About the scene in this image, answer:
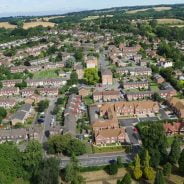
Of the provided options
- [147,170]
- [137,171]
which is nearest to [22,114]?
[137,171]

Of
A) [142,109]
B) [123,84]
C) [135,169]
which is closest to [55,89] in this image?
[123,84]

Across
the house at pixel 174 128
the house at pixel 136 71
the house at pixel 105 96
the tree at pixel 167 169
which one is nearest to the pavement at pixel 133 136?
the house at pixel 174 128

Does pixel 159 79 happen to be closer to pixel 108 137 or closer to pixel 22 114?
pixel 108 137

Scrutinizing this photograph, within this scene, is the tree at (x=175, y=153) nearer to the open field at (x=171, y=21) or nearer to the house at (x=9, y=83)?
the house at (x=9, y=83)

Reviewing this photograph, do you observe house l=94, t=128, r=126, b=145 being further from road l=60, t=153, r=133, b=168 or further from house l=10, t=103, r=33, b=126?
house l=10, t=103, r=33, b=126

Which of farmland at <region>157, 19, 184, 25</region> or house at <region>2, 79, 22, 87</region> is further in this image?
farmland at <region>157, 19, 184, 25</region>

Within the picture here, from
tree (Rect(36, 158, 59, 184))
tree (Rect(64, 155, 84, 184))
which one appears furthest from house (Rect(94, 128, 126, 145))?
Answer: tree (Rect(36, 158, 59, 184))
